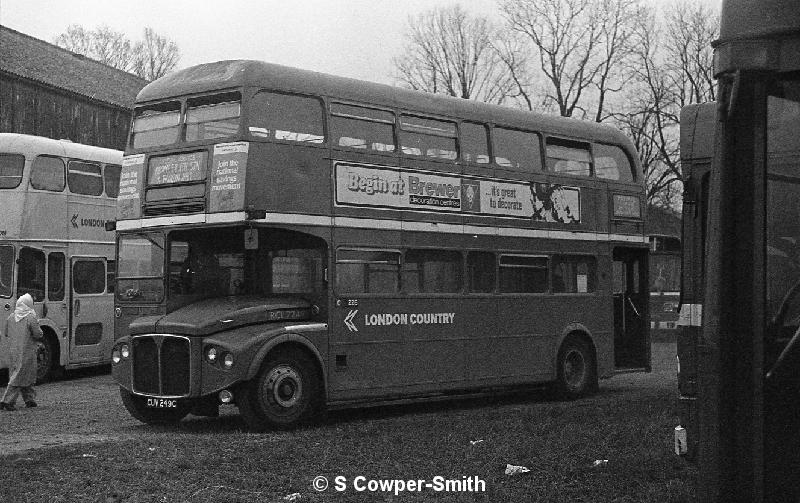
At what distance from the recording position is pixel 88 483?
9.38 metres

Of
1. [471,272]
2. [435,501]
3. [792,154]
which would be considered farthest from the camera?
[471,272]

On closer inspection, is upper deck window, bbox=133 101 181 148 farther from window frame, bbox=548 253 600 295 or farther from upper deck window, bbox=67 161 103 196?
upper deck window, bbox=67 161 103 196

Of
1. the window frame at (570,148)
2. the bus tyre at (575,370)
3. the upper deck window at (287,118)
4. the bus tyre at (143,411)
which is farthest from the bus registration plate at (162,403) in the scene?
the window frame at (570,148)

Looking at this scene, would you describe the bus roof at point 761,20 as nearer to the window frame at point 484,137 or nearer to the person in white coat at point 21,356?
the window frame at point 484,137

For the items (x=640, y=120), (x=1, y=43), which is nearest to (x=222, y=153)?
(x=1, y=43)

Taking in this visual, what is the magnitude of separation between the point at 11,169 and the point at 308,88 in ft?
31.7

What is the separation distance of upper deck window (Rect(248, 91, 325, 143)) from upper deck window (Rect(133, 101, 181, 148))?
1.17m

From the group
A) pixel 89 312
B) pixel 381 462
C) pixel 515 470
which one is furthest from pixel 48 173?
pixel 515 470

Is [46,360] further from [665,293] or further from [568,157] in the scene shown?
[665,293]

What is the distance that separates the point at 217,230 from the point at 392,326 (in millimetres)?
2640

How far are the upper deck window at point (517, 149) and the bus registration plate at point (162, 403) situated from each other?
240 inches

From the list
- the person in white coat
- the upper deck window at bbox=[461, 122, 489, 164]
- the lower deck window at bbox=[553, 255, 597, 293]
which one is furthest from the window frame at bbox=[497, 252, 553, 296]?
the person in white coat

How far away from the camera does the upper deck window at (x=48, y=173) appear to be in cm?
2227

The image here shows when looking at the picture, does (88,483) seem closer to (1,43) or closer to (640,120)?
(1,43)
